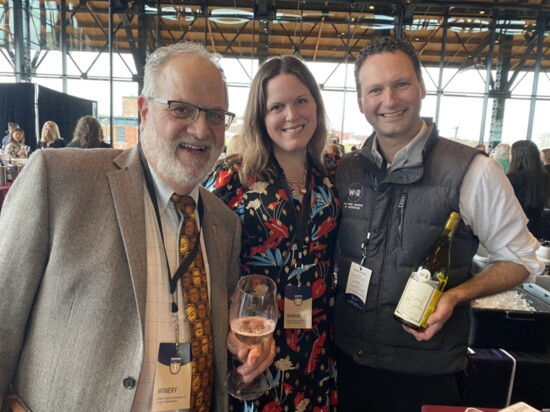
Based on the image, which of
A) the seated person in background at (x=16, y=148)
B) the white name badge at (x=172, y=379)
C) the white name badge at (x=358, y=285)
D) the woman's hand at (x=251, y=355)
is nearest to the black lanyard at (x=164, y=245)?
the white name badge at (x=172, y=379)

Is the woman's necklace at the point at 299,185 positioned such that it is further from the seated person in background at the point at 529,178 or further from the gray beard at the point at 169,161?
the seated person in background at the point at 529,178

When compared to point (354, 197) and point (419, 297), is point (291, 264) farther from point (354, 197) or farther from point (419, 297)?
point (419, 297)

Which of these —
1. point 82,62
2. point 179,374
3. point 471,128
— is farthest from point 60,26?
point 179,374

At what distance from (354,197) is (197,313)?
0.75m

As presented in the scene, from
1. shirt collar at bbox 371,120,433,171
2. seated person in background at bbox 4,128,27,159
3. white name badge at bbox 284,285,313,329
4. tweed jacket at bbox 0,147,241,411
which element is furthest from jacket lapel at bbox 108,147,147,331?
seated person in background at bbox 4,128,27,159

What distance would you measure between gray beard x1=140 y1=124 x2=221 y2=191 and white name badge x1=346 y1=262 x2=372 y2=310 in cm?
68

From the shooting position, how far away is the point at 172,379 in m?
1.03

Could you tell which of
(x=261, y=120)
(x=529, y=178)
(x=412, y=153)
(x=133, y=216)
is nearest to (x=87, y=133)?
(x=261, y=120)

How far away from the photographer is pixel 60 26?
29.8 ft

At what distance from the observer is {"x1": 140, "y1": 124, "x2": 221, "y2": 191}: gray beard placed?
1145 mm

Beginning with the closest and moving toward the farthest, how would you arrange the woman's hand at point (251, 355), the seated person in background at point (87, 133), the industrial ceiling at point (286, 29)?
the woman's hand at point (251, 355) → the seated person in background at point (87, 133) → the industrial ceiling at point (286, 29)

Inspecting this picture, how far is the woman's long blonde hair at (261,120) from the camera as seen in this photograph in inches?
62.6

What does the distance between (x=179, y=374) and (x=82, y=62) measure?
32.7ft

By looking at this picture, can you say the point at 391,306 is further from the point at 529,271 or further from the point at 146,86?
the point at 146,86
